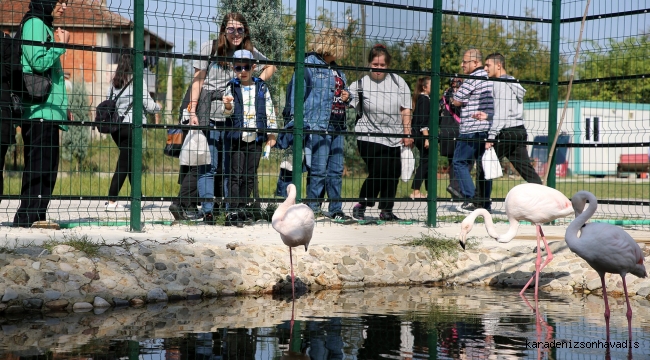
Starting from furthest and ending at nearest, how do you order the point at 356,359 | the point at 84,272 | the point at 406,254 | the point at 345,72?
the point at 345,72 < the point at 406,254 < the point at 84,272 < the point at 356,359

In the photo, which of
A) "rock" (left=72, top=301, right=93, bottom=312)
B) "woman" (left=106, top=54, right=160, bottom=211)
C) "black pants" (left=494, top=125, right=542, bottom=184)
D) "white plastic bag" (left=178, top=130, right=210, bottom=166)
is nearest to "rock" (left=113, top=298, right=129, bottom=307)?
"rock" (left=72, top=301, right=93, bottom=312)

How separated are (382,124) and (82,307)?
515cm

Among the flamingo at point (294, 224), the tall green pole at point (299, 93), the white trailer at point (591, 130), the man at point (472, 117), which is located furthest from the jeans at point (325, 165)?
the white trailer at point (591, 130)

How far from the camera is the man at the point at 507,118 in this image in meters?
12.4

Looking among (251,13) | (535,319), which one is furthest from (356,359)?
(251,13)

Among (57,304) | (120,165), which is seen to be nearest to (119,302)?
(57,304)

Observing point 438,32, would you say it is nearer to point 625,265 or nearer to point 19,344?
point 625,265

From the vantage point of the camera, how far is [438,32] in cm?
1124

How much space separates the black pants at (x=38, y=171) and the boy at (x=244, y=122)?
2.05 meters

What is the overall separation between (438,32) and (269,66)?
2.19 m

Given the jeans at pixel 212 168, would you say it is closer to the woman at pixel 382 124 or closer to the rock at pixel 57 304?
the woman at pixel 382 124

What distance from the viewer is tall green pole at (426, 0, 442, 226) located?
36.5 feet

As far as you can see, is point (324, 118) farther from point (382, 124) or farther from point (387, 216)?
point (387, 216)

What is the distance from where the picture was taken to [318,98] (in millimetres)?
10977
